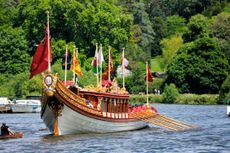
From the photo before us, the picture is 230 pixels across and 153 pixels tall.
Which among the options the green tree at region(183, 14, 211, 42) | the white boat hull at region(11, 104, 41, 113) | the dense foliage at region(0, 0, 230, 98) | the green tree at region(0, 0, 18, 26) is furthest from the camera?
the green tree at region(183, 14, 211, 42)

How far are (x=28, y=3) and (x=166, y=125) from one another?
90.0m

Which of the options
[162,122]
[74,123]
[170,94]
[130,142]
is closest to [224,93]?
[170,94]

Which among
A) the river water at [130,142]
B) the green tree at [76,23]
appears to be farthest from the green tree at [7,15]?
the river water at [130,142]

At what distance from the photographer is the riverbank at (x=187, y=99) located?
15510 centimetres

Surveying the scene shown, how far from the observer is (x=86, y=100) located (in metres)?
77.8

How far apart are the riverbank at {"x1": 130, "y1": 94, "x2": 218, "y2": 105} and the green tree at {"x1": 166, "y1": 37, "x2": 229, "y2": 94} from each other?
7.40 m

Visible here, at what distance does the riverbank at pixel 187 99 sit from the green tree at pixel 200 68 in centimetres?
740

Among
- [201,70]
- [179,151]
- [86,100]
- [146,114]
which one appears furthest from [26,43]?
[179,151]

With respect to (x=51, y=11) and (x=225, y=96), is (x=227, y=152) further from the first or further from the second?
(x=51, y=11)

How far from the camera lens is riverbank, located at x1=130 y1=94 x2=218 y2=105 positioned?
509ft

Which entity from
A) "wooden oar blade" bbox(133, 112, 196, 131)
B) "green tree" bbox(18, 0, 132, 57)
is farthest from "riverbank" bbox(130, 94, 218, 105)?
"wooden oar blade" bbox(133, 112, 196, 131)

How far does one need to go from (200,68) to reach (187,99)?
1240 centimetres

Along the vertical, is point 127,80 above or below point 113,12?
below

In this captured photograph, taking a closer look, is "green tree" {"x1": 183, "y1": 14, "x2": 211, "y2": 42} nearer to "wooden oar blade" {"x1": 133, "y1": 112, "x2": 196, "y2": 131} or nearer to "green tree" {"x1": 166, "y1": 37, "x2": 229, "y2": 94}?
"green tree" {"x1": 166, "y1": 37, "x2": 229, "y2": 94}
